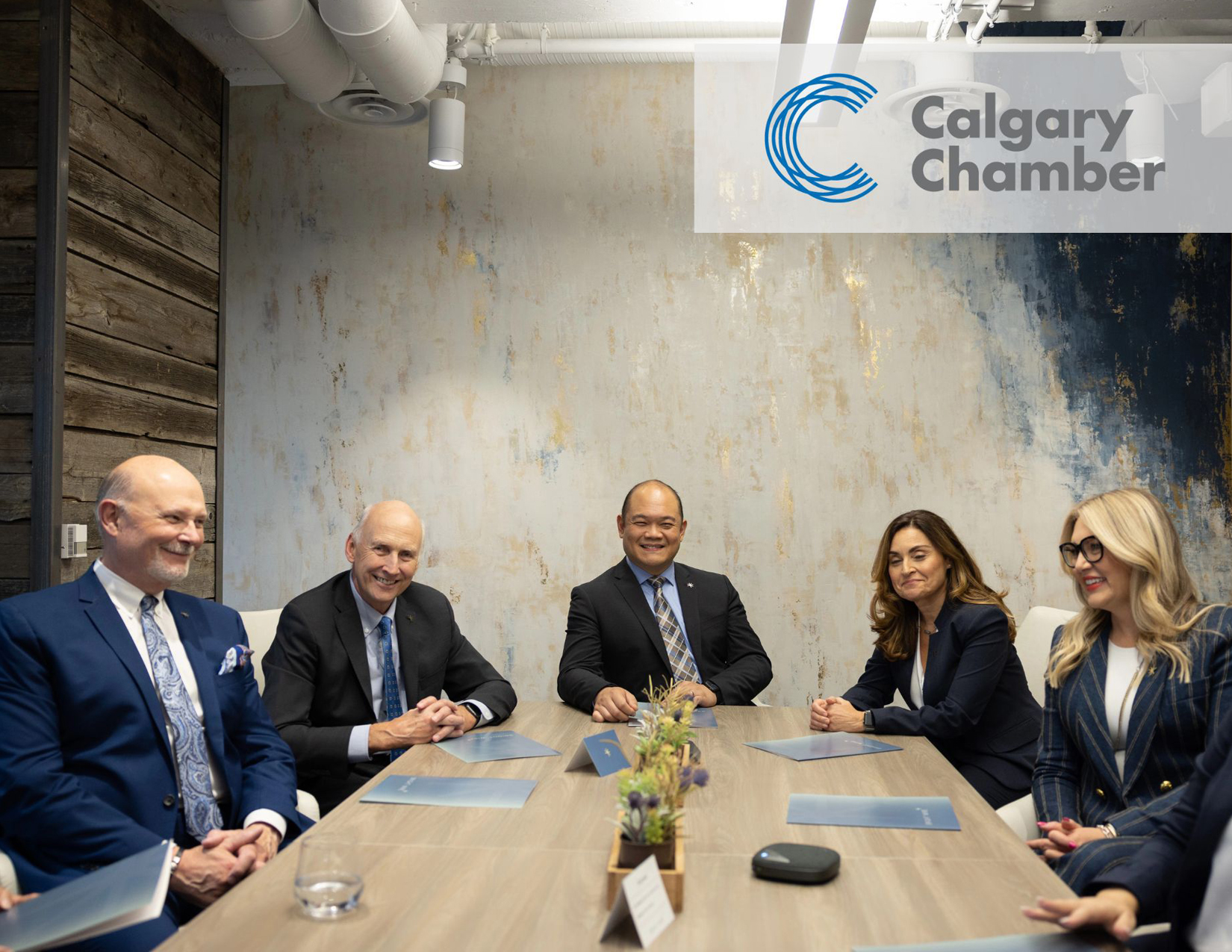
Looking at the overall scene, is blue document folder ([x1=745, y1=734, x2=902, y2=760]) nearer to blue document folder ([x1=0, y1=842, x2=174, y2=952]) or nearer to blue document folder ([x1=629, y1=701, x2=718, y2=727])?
blue document folder ([x1=629, y1=701, x2=718, y2=727])

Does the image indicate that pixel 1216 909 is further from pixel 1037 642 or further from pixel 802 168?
pixel 802 168

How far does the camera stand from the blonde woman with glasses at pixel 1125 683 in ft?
7.33

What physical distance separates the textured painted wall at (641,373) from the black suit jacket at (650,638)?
850mm

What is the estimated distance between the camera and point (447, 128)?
421cm

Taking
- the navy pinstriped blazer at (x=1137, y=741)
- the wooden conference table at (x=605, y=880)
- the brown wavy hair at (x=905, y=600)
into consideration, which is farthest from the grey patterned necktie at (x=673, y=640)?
the navy pinstriped blazer at (x=1137, y=741)

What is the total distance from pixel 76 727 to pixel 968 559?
8.23ft

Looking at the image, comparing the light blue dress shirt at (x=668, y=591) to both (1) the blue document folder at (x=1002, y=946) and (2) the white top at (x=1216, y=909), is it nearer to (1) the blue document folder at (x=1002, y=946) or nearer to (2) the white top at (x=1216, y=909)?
(2) the white top at (x=1216, y=909)

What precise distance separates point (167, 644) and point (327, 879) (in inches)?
42.8

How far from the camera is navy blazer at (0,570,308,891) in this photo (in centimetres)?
204

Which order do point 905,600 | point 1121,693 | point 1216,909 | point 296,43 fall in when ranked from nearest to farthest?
point 1216,909, point 1121,693, point 905,600, point 296,43

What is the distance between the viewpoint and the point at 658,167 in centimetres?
477

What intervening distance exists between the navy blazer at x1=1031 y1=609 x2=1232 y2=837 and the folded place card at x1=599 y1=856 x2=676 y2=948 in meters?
1.22

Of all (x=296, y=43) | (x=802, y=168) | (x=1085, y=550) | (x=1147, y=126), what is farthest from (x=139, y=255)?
A: (x=1147, y=126)

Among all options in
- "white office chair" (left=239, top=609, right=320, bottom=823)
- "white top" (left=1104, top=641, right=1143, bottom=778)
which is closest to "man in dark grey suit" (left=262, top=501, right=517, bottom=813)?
"white office chair" (left=239, top=609, right=320, bottom=823)
